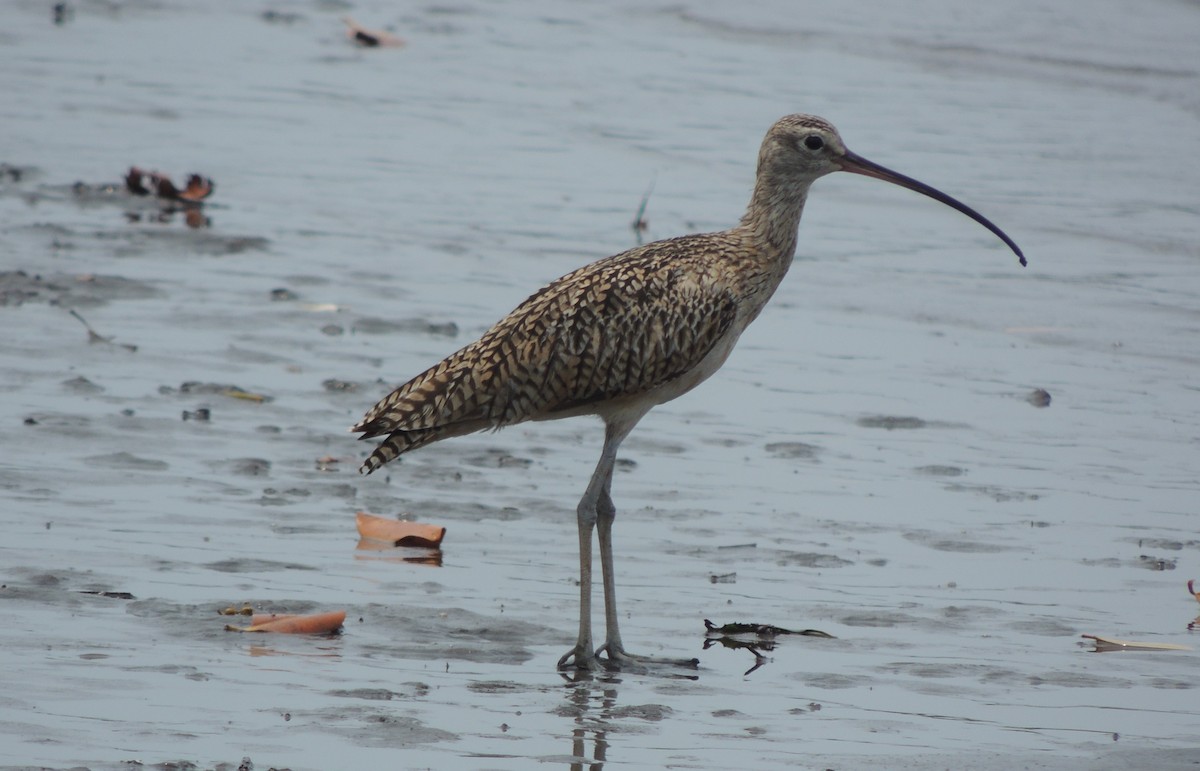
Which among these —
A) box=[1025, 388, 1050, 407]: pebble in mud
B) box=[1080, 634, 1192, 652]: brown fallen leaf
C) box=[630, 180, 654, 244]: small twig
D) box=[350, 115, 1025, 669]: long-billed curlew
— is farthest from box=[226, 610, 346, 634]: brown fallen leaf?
box=[630, 180, 654, 244]: small twig

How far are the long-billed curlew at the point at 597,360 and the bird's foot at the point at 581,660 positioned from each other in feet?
0.38

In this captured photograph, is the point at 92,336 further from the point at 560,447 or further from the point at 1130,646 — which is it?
the point at 1130,646

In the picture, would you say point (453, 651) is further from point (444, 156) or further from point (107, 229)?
point (444, 156)

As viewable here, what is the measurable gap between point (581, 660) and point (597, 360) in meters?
1.06

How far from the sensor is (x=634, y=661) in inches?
243

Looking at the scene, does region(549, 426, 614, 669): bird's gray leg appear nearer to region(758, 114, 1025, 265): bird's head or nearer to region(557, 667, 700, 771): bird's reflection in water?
region(557, 667, 700, 771): bird's reflection in water

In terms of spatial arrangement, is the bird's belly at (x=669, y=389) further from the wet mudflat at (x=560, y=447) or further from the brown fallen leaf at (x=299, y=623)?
the brown fallen leaf at (x=299, y=623)

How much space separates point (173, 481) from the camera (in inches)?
298

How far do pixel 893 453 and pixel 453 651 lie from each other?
313 centimetres

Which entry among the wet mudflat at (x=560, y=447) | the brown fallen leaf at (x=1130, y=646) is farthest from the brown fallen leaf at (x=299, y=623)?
the brown fallen leaf at (x=1130, y=646)

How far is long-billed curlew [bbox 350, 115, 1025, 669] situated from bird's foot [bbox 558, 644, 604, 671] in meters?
0.11

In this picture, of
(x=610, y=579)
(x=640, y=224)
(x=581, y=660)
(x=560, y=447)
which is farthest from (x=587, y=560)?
(x=640, y=224)

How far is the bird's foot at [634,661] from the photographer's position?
615 centimetres

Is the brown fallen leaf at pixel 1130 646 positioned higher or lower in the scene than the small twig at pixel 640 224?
lower
